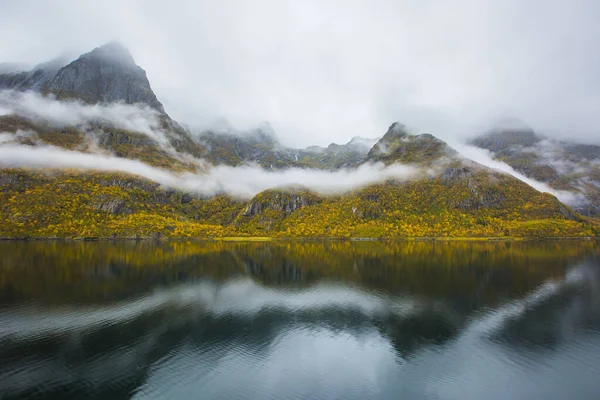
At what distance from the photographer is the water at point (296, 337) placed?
2855 cm

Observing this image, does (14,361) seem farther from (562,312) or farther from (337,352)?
(562,312)

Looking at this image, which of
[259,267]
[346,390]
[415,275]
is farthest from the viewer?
[259,267]

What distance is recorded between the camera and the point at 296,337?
4125cm

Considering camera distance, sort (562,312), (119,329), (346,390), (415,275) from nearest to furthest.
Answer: (346,390)
(119,329)
(562,312)
(415,275)

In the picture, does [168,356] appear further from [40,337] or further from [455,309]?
[455,309]

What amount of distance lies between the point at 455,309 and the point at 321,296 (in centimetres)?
2386

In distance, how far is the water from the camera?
28547 mm

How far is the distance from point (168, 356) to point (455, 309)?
4435 centimetres

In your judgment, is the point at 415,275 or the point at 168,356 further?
the point at 415,275

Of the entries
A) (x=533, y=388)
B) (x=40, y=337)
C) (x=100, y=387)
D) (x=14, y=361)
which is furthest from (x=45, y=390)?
(x=533, y=388)

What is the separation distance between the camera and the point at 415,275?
8231 centimetres

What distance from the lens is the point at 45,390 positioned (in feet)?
86.2

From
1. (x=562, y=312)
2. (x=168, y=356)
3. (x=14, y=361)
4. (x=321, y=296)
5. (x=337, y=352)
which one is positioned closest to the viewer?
(x=14, y=361)

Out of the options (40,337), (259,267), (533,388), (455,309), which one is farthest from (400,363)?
(259,267)
